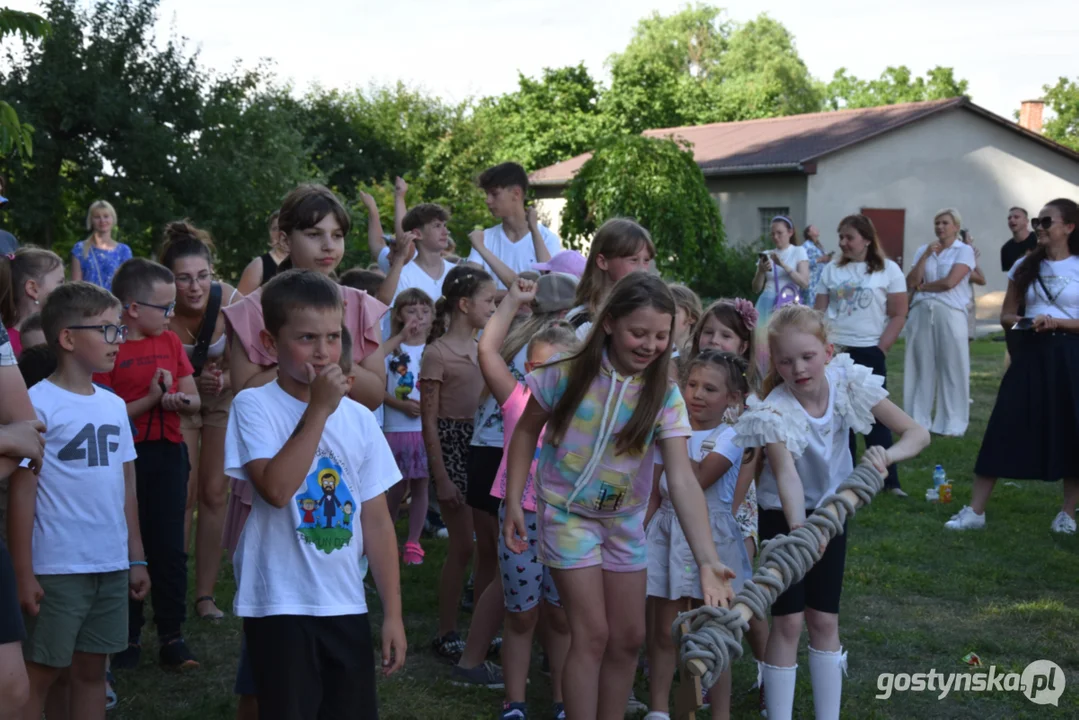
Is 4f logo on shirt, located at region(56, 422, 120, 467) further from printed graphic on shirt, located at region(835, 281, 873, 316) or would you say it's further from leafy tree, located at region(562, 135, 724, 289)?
leafy tree, located at region(562, 135, 724, 289)

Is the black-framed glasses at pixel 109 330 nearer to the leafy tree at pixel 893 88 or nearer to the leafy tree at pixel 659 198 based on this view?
the leafy tree at pixel 659 198

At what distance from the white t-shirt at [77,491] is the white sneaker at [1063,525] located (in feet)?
20.6

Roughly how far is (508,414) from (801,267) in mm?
9433

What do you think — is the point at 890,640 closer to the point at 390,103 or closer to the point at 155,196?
the point at 155,196

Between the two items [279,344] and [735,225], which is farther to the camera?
[735,225]

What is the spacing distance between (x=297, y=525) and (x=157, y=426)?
2090 mm

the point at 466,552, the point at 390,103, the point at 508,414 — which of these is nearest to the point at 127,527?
the point at 508,414

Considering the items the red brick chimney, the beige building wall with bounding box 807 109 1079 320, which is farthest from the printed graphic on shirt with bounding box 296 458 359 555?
the red brick chimney

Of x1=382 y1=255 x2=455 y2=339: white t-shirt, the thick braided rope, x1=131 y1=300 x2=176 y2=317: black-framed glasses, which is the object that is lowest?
the thick braided rope

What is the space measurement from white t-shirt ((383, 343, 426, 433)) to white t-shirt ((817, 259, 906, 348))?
3791mm

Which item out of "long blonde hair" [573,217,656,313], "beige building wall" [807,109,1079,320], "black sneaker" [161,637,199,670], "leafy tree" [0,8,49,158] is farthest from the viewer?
"beige building wall" [807,109,1079,320]

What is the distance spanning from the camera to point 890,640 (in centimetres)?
550

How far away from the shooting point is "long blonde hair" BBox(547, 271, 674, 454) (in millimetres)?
3637

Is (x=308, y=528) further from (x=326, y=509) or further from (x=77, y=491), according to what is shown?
(x=77, y=491)
